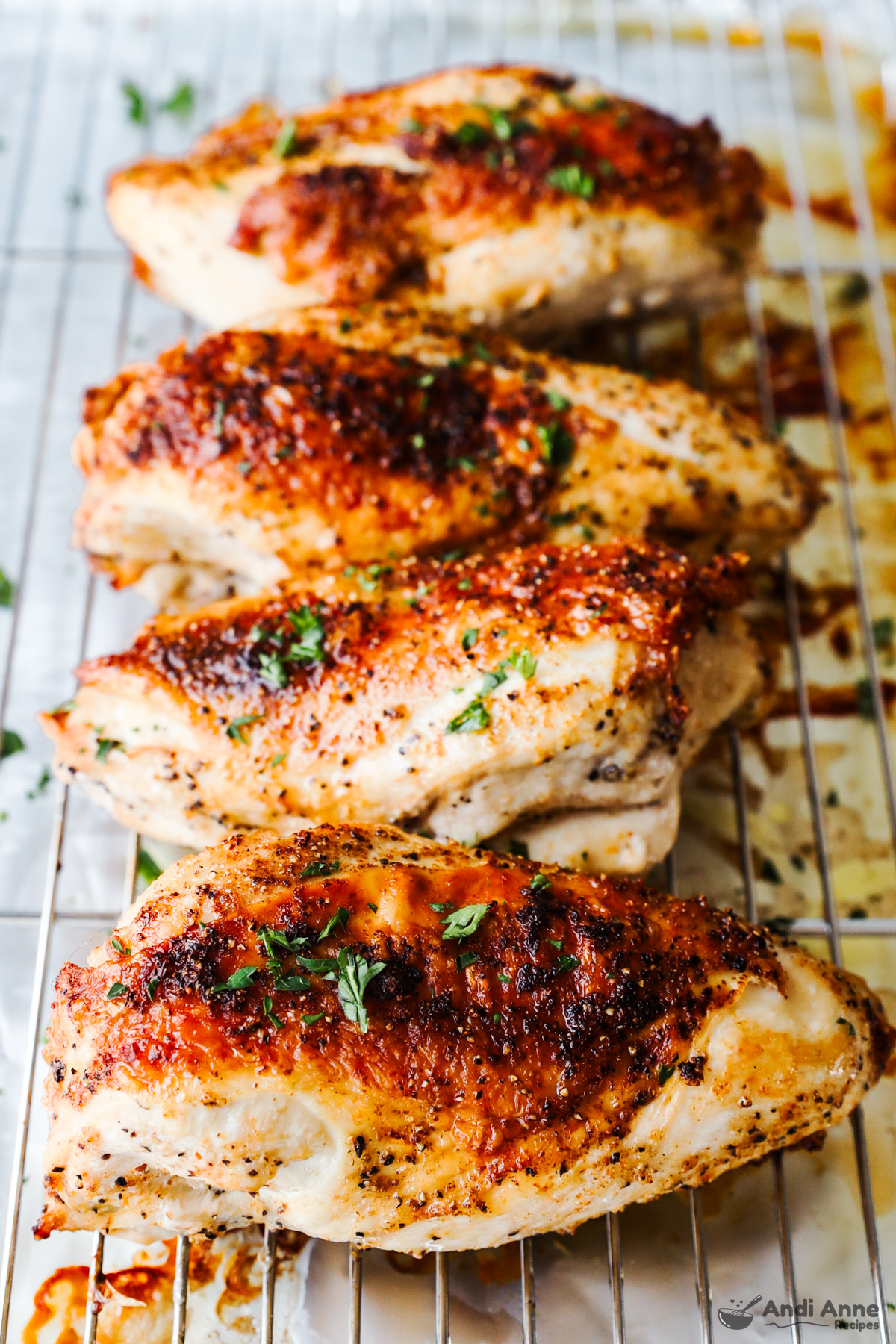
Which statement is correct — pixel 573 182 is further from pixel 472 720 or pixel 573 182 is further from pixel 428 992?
pixel 428 992

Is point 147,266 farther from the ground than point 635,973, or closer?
farther from the ground

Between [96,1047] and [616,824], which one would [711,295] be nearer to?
[616,824]

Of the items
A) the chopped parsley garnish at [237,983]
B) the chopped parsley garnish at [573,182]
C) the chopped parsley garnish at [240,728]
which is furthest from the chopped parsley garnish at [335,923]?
the chopped parsley garnish at [573,182]

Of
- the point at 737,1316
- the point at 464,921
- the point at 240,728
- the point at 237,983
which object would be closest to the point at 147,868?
the point at 240,728

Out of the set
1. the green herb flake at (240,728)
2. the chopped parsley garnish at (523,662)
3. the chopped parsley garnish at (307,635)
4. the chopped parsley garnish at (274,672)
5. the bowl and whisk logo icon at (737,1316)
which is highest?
the chopped parsley garnish at (307,635)

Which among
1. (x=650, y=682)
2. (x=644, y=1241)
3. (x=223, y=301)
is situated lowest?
(x=644, y=1241)

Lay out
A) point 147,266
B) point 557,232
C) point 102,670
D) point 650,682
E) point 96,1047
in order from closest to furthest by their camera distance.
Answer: point 96,1047
point 650,682
point 102,670
point 557,232
point 147,266

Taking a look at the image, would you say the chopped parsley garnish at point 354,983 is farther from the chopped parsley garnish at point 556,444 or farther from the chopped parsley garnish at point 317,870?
the chopped parsley garnish at point 556,444

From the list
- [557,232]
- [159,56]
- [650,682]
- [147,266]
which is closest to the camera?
[650,682]

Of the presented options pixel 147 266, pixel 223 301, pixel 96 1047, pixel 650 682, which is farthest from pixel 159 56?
pixel 96 1047
